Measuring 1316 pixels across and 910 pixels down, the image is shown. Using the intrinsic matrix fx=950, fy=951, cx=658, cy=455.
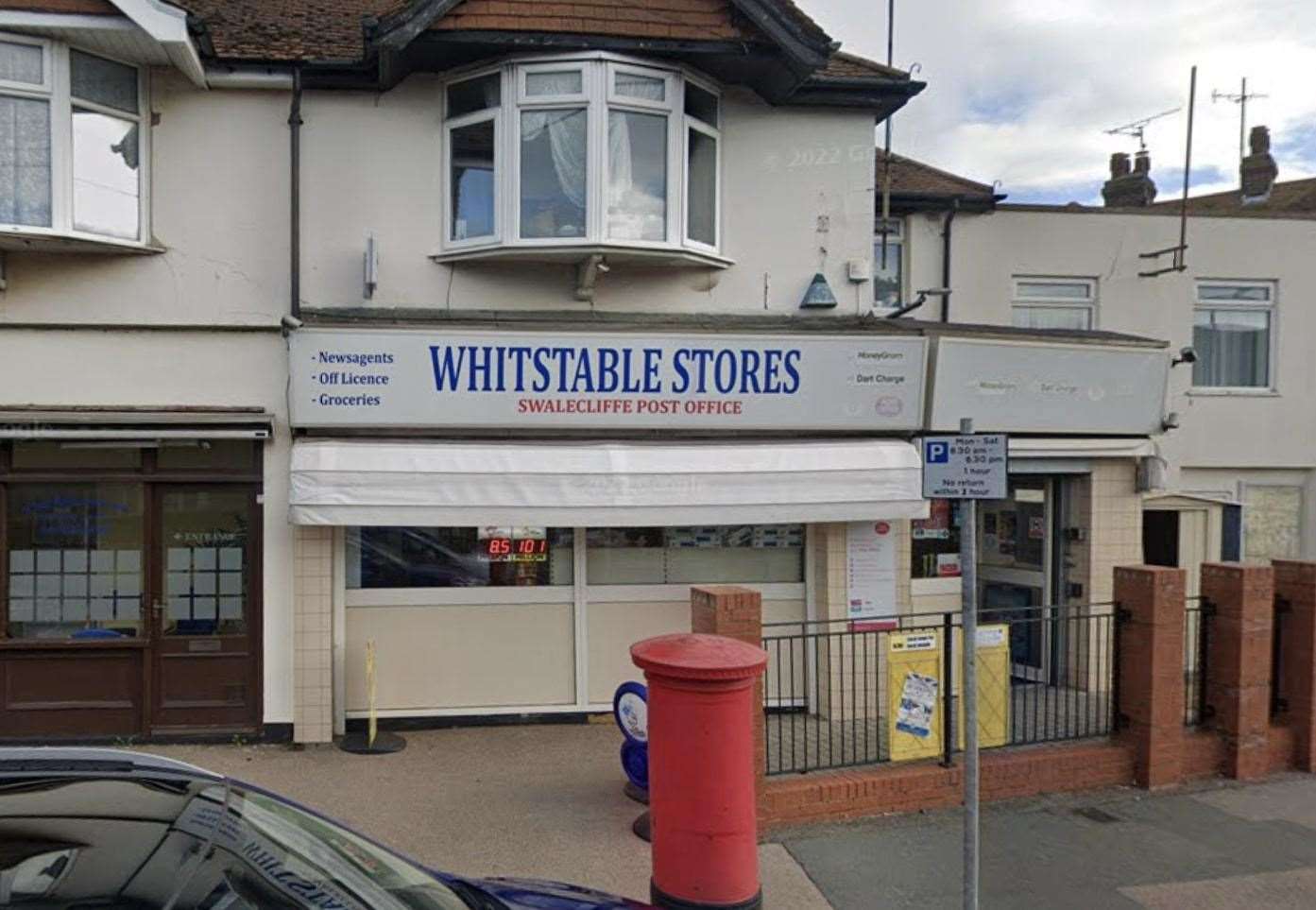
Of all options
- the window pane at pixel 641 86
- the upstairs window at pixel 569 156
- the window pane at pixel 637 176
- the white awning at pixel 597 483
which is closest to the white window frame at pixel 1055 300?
the white awning at pixel 597 483

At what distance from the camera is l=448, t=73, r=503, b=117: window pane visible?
8.05 meters

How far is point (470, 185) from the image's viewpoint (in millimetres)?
8312

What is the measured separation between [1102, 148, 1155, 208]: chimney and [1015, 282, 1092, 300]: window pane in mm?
3770

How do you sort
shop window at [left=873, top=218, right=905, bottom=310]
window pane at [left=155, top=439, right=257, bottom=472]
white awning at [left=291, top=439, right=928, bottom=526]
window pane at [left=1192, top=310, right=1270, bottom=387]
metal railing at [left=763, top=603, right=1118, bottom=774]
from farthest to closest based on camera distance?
1. window pane at [left=1192, top=310, right=1270, bottom=387]
2. shop window at [left=873, top=218, right=905, bottom=310]
3. window pane at [left=155, top=439, right=257, bottom=472]
4. white awning at [left=291, top=439, right=928, bottom=526]
5. metal railing at [left=763, top=603, right=1118, bottom=774]

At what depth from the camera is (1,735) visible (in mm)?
7766

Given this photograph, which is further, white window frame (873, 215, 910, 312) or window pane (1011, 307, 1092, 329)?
window pane (1011, 307, 1092, 329)

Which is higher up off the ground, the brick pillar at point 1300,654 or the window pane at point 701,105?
the window pane at point 701,105

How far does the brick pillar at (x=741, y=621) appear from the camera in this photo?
591 cm

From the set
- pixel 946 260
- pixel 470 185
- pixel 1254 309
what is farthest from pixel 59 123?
pixel 1254 309

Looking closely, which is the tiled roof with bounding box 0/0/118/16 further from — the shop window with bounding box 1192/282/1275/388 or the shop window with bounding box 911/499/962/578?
the shop window with bounding box 1192/282/1275/388

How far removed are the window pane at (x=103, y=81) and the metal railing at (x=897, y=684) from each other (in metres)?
6.69

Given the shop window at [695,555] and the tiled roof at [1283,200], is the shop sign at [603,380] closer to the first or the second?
the shop window at [695,555]

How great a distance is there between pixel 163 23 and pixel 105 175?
1.35 metres

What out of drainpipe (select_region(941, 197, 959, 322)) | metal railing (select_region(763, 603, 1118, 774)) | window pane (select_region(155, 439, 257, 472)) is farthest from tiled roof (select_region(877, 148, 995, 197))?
window pane (select_region(155, 439, 257, 472))
